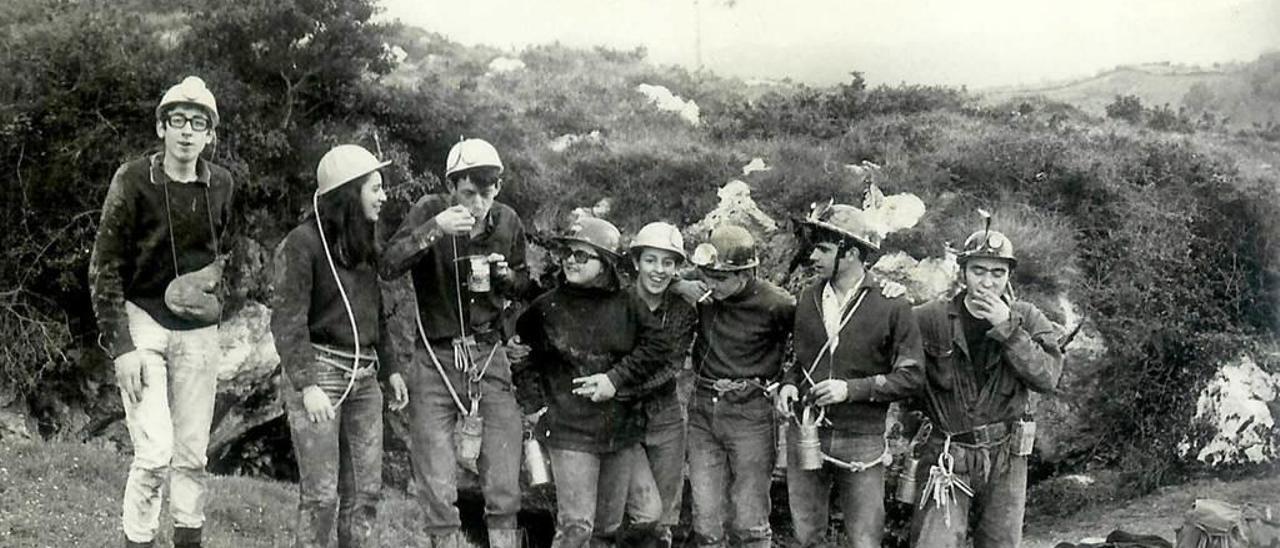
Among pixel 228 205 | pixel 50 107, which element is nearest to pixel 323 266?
pixel 228 205

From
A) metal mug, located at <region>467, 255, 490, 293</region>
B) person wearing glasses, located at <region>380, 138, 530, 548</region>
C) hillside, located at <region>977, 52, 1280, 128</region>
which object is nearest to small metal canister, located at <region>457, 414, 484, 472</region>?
person wearing glasses, located at <region>380, 138, 530, 548</region>

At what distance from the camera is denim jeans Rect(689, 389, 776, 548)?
209 inches

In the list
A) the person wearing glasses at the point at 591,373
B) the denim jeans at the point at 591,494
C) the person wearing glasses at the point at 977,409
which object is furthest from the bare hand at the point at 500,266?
the person wearing glasses at the point at 977,409

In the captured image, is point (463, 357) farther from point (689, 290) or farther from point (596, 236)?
point (689, 290)

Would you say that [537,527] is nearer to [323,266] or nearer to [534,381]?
[534,381]

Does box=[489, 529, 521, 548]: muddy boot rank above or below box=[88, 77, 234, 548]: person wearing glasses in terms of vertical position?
below

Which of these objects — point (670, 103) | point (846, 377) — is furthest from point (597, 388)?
point (670, 103)

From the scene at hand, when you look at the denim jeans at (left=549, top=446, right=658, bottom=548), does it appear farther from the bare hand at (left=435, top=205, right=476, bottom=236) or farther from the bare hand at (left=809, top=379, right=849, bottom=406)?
the bare hand at (left=435, top=205, right=476, bottom=236)

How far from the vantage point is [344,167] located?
4918mm

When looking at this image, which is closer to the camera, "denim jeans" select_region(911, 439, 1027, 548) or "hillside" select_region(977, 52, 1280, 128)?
"denim jeans" select_region(911, 439, 1027, 548)

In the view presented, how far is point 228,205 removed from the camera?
5.21 m

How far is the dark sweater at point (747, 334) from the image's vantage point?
211 inches

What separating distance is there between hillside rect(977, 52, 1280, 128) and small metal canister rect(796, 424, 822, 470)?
5.50m

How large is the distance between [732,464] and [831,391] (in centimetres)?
72
